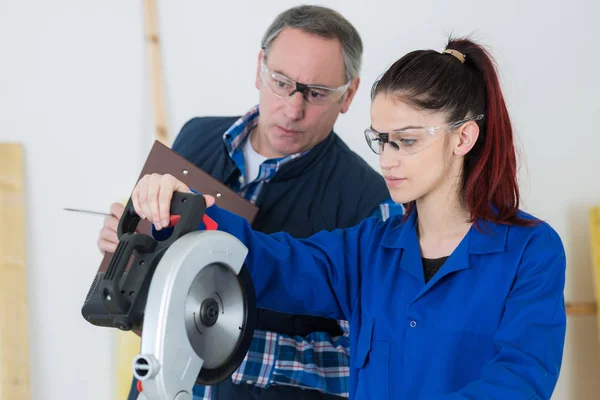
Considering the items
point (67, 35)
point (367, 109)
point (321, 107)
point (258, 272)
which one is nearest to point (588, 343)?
point (367, 109)

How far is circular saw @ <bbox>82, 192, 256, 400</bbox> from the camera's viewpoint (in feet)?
3.60

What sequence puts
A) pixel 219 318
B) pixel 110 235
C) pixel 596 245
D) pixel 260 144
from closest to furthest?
pixel 219 318
pixel 110 235
pixel 260 144
pixel 596 245

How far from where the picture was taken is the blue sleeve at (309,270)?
1.55m

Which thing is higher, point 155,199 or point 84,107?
point 155,199

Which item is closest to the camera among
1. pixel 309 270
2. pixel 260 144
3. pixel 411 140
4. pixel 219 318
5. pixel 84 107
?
pixel 219 318

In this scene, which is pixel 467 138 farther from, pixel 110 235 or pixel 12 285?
pixel 12 285

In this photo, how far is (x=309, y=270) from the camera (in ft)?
5.19

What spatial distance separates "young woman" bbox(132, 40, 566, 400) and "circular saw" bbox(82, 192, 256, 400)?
4.8 inches

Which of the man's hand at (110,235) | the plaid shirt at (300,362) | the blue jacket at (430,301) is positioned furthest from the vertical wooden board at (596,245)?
the man's hand at (110,235)

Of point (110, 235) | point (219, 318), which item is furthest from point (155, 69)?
point (219, 318)

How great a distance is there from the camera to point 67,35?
3166 mm

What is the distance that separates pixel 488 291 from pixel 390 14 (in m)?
1.67

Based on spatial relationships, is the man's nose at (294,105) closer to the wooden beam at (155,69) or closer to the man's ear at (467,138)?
the man's ear at (467,138)

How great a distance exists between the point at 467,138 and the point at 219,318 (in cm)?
57
